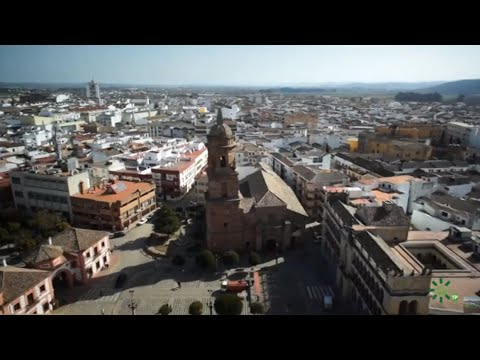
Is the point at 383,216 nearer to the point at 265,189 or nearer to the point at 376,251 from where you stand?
the point at 376,251

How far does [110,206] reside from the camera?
19.4 m

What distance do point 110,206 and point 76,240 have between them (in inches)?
163

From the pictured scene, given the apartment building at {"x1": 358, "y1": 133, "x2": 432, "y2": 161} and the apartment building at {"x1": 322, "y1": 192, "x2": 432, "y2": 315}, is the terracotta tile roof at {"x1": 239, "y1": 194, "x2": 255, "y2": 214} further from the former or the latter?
the apartment building at {"x1": 358, "y1": 133, "x2": 432, "y2": 161}

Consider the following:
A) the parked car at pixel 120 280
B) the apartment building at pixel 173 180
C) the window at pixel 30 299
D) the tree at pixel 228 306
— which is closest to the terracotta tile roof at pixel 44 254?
the window at pixel 30 299

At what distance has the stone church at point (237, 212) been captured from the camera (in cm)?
1636

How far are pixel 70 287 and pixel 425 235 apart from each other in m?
14.1

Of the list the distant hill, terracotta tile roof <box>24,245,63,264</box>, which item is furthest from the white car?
the distant hill

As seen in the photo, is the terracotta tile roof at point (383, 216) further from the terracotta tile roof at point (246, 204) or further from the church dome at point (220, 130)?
the church dome at point (220, 130)

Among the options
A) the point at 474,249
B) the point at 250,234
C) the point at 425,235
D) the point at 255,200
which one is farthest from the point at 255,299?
the point at 474,249

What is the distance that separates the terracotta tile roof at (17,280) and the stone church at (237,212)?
6959 mm

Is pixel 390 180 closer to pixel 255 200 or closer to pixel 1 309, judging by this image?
pixel 255 200

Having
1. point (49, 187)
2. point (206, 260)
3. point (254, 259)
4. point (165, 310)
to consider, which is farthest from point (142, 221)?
point (165, 310)

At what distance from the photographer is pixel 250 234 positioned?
1736 centimetres

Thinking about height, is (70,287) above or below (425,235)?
below
